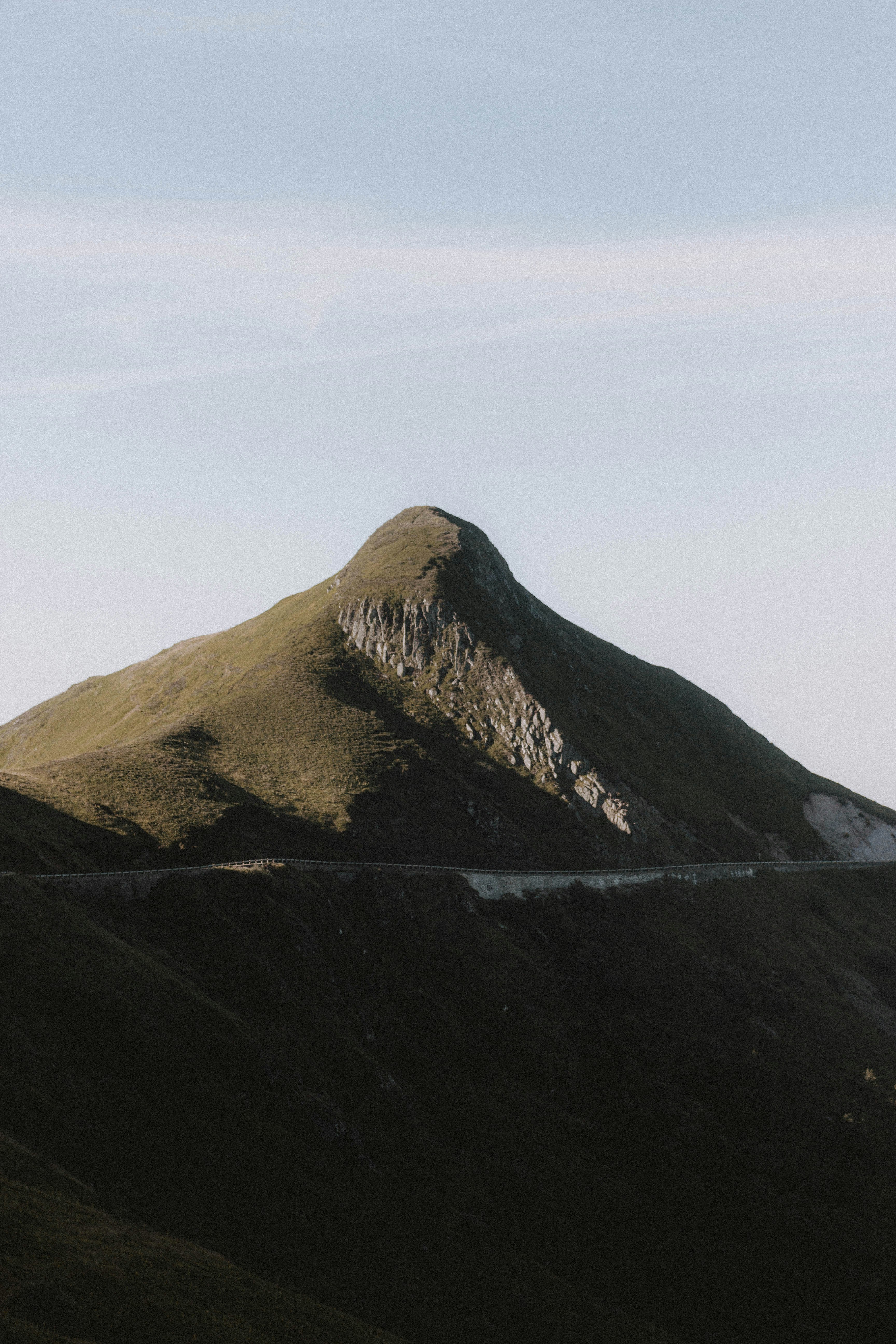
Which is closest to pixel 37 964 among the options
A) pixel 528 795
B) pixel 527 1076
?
pixel 527 1076

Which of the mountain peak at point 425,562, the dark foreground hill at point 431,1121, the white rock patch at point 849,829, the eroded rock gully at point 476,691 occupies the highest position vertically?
the mountain peak at point 425,562

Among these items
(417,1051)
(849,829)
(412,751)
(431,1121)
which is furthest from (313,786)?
(849,829)

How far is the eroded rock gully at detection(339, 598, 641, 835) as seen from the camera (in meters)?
98.9

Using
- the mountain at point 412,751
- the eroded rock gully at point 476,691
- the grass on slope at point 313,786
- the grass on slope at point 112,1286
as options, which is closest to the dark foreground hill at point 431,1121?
the grass on slope at point 112,1286

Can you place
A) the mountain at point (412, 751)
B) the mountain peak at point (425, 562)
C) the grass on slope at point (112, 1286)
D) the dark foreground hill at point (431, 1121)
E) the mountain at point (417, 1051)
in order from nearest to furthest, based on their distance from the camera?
the grass on slope at point (112, 1286), the dark foreground hill at point (431, 1121), the mountain at point (417, 1051), the mountain at point (412, 751), the mountain peak at point (425, 562)

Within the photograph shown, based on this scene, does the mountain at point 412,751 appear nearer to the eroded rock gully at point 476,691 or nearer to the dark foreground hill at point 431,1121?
the eroded rock gully at point 476,691

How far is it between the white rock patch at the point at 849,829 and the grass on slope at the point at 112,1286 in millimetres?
107010

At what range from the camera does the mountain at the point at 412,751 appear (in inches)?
2744

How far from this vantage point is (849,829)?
12769 centimetres

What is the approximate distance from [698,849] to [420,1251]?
2734 inches

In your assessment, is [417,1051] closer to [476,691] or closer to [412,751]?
[412,751]

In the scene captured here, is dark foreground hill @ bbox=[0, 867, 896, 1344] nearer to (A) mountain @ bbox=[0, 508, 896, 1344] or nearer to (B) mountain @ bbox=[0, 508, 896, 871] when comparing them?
(A) mountain @ bbox=[0, 508, 896, 1344]

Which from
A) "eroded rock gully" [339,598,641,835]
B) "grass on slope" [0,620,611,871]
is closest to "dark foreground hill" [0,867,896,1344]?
"grass on slope" [0,620,611,871]

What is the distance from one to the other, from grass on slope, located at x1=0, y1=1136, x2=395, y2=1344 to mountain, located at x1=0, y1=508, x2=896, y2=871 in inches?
1048
